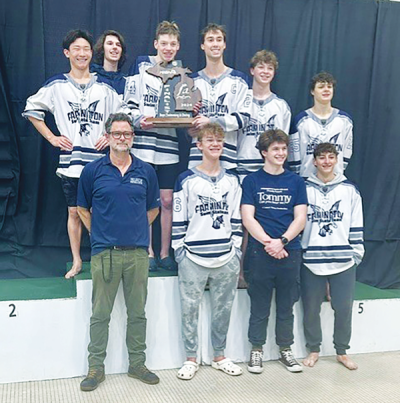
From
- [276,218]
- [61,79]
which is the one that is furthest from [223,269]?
[61,79]

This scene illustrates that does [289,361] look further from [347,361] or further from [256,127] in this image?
[256,127]

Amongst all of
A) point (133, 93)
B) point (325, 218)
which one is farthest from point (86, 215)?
point (325, 218)

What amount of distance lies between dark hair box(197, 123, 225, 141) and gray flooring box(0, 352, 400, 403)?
127cm

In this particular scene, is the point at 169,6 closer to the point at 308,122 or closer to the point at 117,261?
the point at 308,122

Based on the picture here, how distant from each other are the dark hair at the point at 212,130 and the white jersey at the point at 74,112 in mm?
449

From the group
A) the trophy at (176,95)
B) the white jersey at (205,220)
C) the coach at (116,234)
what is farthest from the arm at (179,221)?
the trophy at (176,95)

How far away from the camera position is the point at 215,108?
2.93m

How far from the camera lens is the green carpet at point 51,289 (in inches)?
106

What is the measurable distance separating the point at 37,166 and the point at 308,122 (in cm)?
181

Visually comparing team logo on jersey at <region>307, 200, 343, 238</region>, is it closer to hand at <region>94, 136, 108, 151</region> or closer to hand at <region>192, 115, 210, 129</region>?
hand at <region>192, 115, 210, 129</region>

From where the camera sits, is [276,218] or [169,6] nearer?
[276,218]

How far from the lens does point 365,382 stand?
2678mm

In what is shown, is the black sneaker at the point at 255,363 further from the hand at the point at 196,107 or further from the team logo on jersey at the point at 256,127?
the hand at the point at 196,107

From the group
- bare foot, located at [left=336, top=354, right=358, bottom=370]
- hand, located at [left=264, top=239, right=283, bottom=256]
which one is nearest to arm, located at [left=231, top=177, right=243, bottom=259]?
hand, located at [left=264, top=239, right=283, bottom=256]
